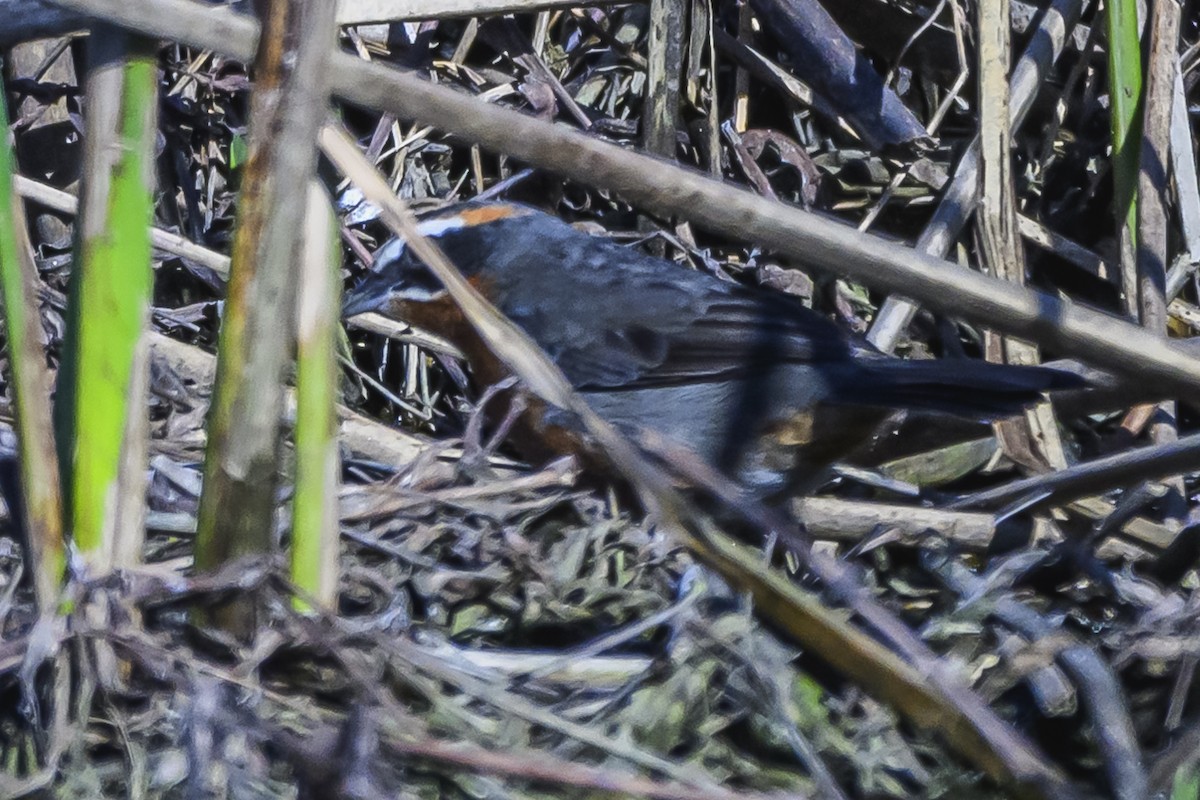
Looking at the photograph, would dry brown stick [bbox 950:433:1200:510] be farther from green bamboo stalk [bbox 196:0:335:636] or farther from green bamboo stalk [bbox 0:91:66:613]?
green bamboo stalk [bbox 0:91:66:613]

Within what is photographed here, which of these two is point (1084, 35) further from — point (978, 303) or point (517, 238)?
point (978, 303)

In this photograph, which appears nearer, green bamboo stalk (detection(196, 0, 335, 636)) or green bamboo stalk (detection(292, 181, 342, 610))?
green bamboo stalk (detection(196, 0, 335, 636))

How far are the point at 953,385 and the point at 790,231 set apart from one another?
1.55 m

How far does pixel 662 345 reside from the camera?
12.9 ft

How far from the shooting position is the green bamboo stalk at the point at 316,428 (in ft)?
7.07

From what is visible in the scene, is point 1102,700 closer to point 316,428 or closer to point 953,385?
point 316,428

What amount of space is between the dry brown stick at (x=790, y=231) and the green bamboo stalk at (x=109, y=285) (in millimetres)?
388

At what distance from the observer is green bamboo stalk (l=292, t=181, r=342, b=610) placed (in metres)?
2.16

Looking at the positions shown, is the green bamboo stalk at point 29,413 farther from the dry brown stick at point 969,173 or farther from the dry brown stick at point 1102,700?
the dry brown stick at point 969,173

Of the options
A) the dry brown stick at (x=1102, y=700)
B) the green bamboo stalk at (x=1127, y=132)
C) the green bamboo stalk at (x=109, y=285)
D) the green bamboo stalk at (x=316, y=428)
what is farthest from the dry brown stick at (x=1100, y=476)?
the green bamboo stalk at (x=109, y=285)

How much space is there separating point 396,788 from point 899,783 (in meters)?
0.73

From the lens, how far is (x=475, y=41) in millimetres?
4359

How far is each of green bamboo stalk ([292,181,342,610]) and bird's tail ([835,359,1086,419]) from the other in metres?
1.56

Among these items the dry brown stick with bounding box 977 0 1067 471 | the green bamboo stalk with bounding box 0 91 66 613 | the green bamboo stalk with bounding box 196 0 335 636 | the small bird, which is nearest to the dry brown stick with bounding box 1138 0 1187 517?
the dry brown stick with bounding box 977 0 1067 471
